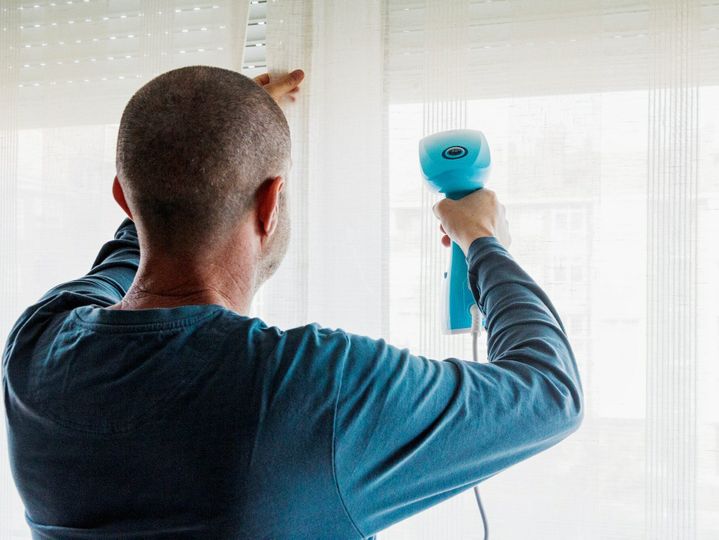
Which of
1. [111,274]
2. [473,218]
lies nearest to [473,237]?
[473,218]

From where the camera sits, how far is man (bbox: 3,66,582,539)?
2.07 ft

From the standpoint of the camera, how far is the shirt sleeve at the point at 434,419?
25.4 inches

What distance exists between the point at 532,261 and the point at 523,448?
16.6 inches

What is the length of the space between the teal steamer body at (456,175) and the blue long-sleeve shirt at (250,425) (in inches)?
10.1

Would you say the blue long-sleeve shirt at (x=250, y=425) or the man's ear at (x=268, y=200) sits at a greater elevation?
the man's ear at (x=268, y=200)

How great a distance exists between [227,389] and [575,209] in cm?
66

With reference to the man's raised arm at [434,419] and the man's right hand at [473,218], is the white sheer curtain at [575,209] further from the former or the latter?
the man's raised arm at [434,419]

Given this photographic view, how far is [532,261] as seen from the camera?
106 centimetres

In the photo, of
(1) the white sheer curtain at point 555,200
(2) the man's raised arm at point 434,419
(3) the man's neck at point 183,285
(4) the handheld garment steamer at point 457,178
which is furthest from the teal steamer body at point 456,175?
(3) the man's neck at point 183,285

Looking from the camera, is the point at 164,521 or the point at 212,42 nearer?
the point at 164,521

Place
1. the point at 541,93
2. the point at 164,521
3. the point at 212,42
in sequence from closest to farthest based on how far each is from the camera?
1. the point at 164,521
2. the point at 541,93
3. the point at 212,42

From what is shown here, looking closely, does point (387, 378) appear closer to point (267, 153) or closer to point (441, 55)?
point (267, 153)

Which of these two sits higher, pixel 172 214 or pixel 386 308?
pixel 172 214

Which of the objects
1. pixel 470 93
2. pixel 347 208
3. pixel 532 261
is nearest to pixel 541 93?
pixel 470 93
